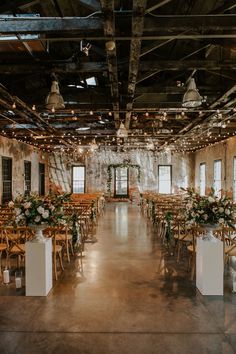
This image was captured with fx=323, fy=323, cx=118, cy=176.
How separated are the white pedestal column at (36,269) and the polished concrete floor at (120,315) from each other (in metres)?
0.15

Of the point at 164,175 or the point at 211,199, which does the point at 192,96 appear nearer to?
the point at 211,199

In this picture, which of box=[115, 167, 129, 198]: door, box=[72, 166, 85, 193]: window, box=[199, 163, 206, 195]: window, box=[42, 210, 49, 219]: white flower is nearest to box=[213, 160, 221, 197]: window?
box=[199, 163, 206, 195]: window

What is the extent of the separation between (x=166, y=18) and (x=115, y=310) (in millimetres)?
3554

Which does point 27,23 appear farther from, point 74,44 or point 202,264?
point 202,264

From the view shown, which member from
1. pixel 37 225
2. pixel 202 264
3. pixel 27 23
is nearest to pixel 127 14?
pixel 27 23

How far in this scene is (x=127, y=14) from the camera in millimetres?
3682

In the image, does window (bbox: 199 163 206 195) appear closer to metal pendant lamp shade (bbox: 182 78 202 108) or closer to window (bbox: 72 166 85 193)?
window (bbox: 72 166 85 193)

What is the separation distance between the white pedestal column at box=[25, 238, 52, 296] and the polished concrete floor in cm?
15

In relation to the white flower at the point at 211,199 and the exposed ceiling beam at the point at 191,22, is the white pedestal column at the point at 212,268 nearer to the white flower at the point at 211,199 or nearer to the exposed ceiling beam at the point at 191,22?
the white flower at the point at 211,199

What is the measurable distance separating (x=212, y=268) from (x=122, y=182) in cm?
1728

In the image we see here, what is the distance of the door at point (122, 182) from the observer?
71.8 ft

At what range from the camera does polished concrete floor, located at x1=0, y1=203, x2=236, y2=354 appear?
3320mm

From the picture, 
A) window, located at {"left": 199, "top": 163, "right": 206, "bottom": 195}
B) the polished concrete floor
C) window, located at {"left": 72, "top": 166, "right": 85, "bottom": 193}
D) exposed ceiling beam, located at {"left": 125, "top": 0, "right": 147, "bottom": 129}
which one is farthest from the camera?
window, located at {"left": 72, "top": 166, "right": 85, "bottom": 193}

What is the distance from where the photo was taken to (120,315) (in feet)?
13.2
